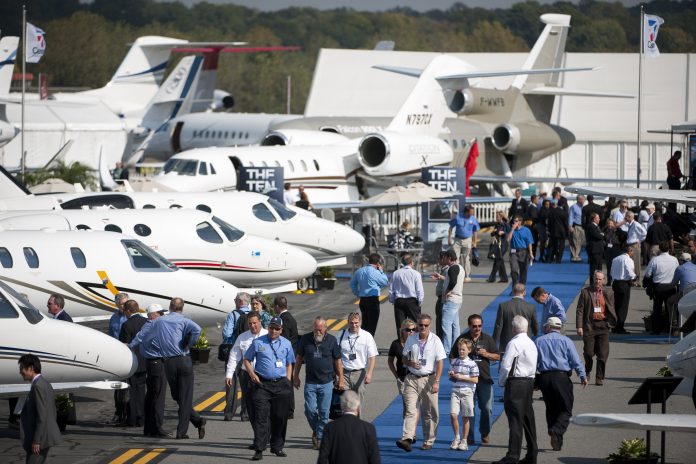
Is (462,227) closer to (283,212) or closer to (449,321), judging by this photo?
(283,212)

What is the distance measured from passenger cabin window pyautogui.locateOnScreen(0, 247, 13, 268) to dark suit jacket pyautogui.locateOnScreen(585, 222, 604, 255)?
14.0 m

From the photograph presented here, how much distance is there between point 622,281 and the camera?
72.9 ft

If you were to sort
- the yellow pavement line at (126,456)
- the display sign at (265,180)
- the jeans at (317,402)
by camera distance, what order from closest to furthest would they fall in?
the yellow pavement line at (126,456), the jeans at (317,402), the display sign at (265,180)

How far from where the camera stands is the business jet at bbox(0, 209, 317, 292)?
73.1 feet

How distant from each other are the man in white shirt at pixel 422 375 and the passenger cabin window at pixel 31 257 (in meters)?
6.93

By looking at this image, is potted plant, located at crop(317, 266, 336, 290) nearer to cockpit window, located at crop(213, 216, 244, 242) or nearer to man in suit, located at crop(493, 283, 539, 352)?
cockpit window, located at crop(213, 216, 244, 242)

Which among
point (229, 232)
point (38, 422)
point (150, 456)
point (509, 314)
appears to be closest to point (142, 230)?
point (229, 232)

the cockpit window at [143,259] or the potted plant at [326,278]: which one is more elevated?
the cockpit window at [143,259]

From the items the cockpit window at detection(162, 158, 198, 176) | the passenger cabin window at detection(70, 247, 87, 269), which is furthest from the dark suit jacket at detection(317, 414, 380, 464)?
the cockpit window at detection(162, 158, 198, 176)

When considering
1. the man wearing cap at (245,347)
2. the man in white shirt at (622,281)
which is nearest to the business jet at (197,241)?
the man in white shirt at (622,281)

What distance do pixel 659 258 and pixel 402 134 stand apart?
18.0 metres

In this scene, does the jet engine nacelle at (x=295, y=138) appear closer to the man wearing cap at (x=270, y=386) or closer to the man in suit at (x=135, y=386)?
the man in suit at (x=135, y=386)

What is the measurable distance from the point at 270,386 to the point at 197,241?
8908mm

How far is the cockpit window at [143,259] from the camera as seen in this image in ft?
62.8
